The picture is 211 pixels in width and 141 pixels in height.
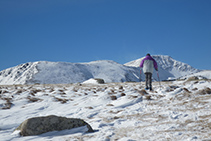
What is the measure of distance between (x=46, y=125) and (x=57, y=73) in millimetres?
154518

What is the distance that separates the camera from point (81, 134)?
4.41 metres

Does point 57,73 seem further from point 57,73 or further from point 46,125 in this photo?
point 46,125

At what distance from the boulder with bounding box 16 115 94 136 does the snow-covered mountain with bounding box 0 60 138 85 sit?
139102 mm

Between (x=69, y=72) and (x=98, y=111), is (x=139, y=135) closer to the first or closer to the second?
(x=98, y=111)

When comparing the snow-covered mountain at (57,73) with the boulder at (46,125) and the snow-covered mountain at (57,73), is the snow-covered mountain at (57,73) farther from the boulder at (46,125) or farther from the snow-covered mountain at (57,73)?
the boulder at (46,125)

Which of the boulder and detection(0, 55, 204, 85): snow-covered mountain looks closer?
the boulder

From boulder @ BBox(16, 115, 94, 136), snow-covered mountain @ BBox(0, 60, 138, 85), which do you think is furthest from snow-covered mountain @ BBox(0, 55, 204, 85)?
boulder @ BBox(16, 115, 94, 136)

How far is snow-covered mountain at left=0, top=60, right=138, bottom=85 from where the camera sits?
14675 cm

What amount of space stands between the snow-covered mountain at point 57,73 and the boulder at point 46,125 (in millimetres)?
139102

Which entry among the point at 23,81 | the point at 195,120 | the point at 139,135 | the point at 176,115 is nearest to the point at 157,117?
the point at 176,115

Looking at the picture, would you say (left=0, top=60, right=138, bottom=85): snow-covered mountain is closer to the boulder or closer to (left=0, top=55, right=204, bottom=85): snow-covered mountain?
(left=0, top=55, right=204, bottom=85): snow-covered mountain

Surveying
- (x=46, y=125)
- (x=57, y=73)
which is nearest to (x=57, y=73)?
(x=57, y=73)

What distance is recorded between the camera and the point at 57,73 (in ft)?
505

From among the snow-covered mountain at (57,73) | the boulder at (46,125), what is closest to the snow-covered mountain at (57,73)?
the snow-covered mountain at (57,73)
